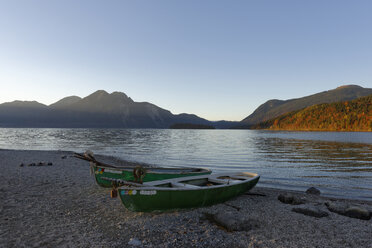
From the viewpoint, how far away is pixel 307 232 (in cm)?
763

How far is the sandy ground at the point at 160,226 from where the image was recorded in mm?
6844

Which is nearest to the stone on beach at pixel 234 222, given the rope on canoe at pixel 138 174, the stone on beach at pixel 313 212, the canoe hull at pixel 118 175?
the stone on beach at pixel 313 212

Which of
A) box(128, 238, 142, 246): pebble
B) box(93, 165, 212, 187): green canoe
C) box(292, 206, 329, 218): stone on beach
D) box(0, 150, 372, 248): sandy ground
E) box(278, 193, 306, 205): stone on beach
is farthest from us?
box(93, 165, 212, 187): green canoe

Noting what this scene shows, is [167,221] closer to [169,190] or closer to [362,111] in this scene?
[169,190]

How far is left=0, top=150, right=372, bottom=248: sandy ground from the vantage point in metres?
6.84

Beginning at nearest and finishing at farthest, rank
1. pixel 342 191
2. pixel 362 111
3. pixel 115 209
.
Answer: pixel 115 209 < pixel 342 191 < pixel 362 111

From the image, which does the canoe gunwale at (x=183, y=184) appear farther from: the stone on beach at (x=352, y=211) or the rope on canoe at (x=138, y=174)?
the stone on beach at (x=352, y=211)

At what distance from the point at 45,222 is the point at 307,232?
9.66m

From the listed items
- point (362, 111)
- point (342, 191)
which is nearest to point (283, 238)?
point (342, 191)

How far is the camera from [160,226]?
788 cm

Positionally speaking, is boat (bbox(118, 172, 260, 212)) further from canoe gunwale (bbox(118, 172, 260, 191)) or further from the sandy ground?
the sandy ground

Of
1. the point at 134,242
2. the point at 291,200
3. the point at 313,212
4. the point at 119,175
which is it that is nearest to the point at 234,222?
the point at 134,242

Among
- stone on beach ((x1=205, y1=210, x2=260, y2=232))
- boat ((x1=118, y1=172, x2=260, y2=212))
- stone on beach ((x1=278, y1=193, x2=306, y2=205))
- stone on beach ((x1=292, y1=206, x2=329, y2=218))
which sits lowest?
stone on beach ((x1=278, y1=193, x2=306, y2=205))

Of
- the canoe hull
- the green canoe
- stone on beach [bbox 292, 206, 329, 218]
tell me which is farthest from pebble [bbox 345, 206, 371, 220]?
the canoe hull
